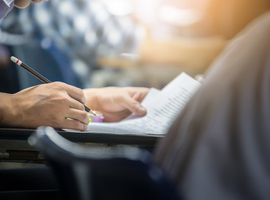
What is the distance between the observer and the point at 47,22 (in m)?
1.56

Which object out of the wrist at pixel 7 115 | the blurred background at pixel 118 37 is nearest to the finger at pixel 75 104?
the wrist at pixel 7 115

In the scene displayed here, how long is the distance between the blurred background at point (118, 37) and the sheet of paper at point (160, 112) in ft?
2.75

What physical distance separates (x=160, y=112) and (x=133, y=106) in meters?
0.10

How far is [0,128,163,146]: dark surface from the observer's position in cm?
46

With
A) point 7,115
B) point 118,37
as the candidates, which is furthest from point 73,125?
point 118,37

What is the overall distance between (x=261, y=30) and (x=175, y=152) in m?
0.12

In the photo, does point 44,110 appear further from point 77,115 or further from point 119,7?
point 119,7

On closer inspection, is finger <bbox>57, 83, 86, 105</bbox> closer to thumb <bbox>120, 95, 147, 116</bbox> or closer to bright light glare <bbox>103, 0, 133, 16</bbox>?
thumb <bbox>120, 95, 147, 116</bbox>

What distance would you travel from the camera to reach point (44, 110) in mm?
533

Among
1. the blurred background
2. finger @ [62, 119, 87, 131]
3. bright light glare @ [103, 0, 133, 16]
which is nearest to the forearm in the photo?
Answer: finger @ [62, 119, 87, 131]

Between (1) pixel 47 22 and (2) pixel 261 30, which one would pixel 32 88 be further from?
(1) pixel 47 22

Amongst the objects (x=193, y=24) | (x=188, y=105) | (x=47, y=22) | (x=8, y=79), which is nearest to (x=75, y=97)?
(x=188, y=105)

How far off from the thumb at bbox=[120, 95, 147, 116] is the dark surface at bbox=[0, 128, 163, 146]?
22 cm

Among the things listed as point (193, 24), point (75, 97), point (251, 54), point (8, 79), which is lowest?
point (8, 79)
